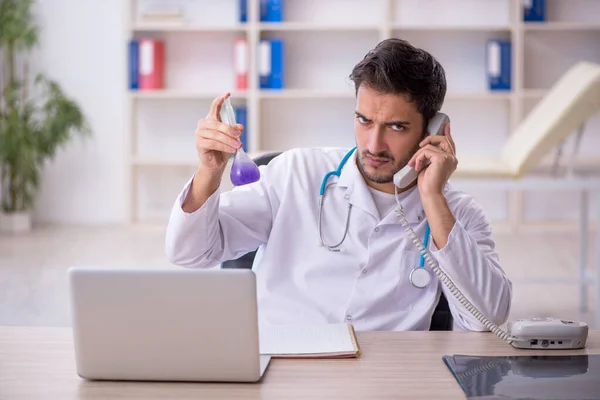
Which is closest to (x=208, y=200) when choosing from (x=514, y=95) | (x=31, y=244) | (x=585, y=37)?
(x=31, y=244)

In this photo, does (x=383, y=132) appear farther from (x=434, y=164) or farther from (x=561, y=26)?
(x=561, y=26)

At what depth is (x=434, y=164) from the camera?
178 centimetres

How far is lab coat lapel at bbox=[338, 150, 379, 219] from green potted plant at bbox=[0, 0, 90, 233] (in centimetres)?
423

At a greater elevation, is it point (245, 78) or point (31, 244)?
point (245, 78)

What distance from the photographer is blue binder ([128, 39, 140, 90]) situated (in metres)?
6.04

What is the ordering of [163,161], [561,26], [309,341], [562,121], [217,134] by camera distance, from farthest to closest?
[163,161]
[561,26]
[562,121]
[217,134]
[309,341]

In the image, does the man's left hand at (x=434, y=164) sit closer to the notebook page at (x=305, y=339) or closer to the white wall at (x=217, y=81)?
the notebook page at (x=305, y=339)

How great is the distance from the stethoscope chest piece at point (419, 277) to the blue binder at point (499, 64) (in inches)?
172

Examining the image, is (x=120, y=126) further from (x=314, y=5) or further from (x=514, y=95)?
(x=514, y=95)

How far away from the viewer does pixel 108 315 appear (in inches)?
49.7

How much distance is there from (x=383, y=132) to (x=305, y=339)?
559mm

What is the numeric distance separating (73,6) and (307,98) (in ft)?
5.55

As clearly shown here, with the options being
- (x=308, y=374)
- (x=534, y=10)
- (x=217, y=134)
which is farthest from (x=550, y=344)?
(x=534, y=10)

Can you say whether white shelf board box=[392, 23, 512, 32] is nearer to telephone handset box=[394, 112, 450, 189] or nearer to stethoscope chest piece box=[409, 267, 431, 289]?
telephone handset box=[394, 112, 450, 189]
